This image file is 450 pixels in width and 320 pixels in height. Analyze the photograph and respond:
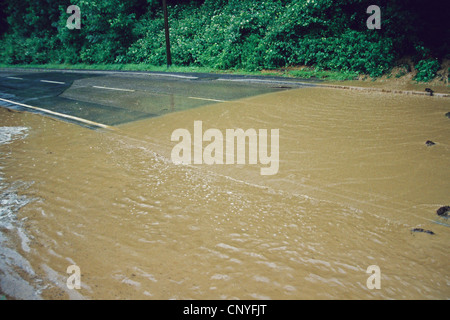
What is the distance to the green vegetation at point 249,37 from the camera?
1311 cm

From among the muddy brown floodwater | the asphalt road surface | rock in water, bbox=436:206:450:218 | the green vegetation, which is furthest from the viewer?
the green vegetation

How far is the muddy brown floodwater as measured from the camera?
3127mm

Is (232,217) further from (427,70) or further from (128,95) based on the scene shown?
(427,70)

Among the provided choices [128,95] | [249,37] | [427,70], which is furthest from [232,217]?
[249,37]

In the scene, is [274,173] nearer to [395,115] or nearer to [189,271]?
[189,271]

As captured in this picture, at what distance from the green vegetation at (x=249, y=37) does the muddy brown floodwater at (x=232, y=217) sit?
705 centimetres

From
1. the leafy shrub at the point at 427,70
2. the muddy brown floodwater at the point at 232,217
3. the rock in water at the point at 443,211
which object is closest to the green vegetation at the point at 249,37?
the leafy shrub at the point at 427,70

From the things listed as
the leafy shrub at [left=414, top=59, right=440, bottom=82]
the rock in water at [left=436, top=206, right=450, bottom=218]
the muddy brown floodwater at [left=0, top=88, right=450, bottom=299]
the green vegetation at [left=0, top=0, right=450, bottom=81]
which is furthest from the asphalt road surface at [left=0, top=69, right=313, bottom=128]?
the rock in water at [left=436, top=206, right=450, bottom=218]

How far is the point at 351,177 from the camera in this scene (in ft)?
16.8

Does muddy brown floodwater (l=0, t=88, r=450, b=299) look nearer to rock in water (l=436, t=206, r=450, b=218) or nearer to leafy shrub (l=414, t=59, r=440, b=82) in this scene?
rock in water (l=436, t=206, r=450, b=218)

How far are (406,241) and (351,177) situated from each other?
166 centimetres

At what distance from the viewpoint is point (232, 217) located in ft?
13.8

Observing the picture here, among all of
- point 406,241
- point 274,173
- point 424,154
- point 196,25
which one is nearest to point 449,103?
point 424,154

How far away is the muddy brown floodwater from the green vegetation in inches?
278
